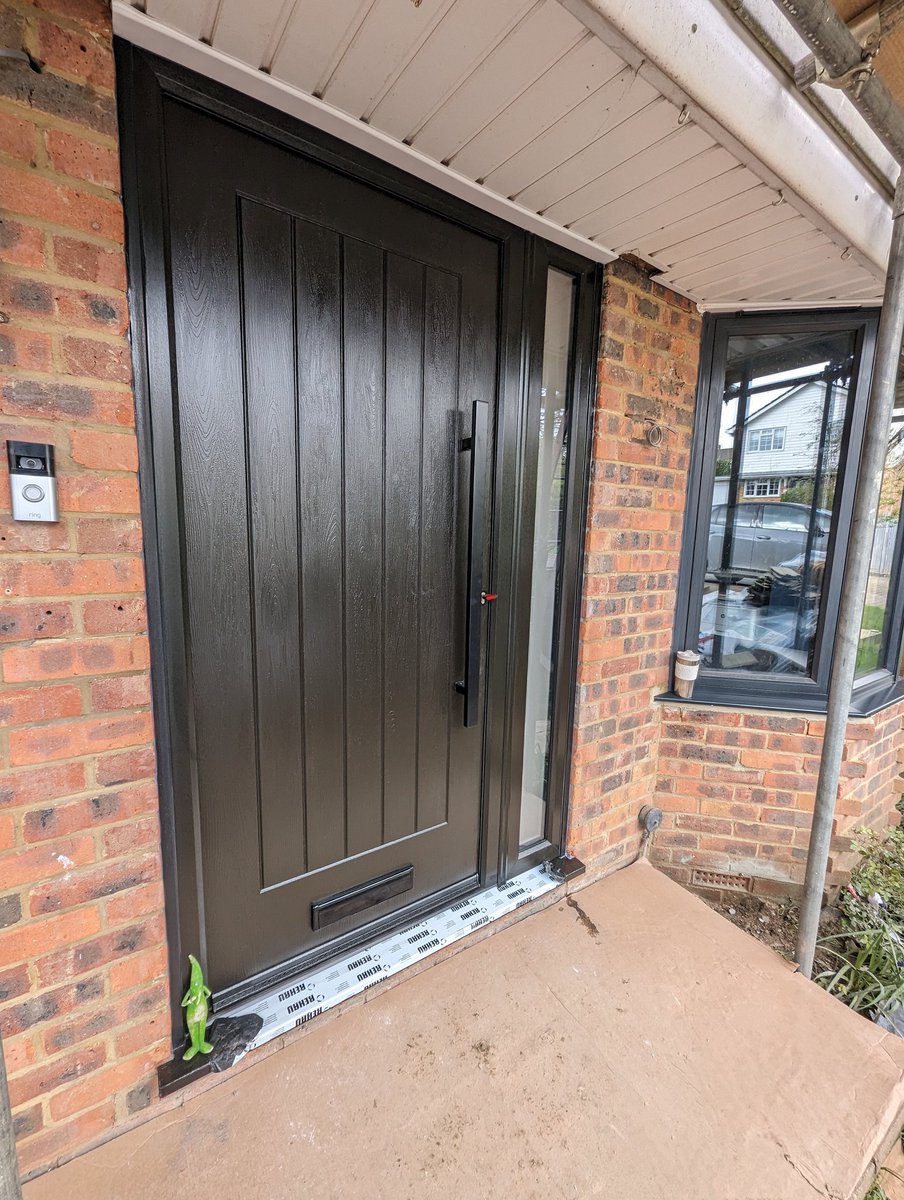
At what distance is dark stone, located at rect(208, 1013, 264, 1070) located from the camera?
1.20 meters

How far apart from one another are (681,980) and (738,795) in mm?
859

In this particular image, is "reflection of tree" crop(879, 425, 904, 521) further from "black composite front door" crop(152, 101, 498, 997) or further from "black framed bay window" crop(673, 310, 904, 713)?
"black composite front door" crop(152, 101, 498, 997)

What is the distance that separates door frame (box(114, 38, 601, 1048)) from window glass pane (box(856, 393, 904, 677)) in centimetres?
161

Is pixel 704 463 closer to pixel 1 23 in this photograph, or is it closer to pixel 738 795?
pixel 738 795

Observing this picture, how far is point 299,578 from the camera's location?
1.30m

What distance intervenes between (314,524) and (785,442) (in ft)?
6.35

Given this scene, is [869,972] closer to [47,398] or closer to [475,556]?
[475,556]

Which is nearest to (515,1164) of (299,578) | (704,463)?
(299,578)

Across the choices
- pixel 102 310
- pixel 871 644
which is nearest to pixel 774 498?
pixel 871 644

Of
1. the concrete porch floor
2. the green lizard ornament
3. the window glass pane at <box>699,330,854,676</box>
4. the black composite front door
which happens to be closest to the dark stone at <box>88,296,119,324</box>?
the black composite front door

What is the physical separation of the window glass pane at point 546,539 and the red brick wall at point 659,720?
12 cm

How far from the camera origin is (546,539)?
1756mm

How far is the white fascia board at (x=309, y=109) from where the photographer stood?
36.5 inches

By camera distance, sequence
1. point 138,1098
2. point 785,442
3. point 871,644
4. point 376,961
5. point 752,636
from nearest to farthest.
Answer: point 138,1098 < point 376,961 < point 785,442 < point 752,636 < point 871,644
